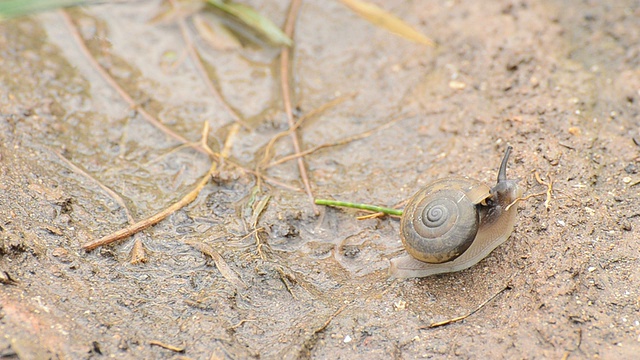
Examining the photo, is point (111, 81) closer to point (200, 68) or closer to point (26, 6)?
point (200, 68)

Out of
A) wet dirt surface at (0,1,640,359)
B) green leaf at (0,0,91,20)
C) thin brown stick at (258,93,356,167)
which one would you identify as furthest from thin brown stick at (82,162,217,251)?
green leaf at (0,0,91,20)

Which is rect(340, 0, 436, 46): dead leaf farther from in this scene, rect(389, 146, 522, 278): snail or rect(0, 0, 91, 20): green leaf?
rect(0, 0, 91, 20): green leaf

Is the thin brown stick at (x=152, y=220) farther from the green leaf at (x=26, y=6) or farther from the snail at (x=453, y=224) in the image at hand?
the green leaf at (x=26, y=6)

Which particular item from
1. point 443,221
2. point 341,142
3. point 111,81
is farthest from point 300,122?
point 443,221

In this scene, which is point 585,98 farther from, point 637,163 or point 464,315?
point 464,315

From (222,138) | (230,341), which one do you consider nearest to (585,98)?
(222,138)
